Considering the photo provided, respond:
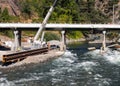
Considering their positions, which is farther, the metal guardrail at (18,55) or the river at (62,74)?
the metal guardrail at (18,55)

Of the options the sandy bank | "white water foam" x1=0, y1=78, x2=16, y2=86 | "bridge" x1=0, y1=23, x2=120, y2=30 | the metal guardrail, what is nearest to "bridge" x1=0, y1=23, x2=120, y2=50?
"bridge" x1=0, y1=23, x2=120, y2=30

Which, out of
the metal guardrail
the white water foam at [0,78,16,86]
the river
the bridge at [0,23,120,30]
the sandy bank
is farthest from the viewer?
the bridge at [0,23,120,30]

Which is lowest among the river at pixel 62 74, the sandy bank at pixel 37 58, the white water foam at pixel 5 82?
the sandy bank at pixel 37 58

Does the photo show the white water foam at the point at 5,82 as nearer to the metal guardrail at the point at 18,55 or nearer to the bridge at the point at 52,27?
the metal guardrail at the point at 18,55

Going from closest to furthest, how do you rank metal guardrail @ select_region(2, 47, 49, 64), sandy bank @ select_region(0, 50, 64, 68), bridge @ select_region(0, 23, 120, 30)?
metal guardrail @ select_region(2, 47, 49, 64), sandy bank @ select_region(0, 50, 64, 68), bridge @ select_region(0, 23, 120, 30)

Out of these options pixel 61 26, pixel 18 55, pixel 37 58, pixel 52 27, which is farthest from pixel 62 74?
pixel 52 27

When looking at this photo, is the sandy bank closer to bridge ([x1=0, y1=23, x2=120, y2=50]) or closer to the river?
the river

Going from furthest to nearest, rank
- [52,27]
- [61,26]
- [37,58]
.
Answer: [52,27] → [61,26] → [37,58]

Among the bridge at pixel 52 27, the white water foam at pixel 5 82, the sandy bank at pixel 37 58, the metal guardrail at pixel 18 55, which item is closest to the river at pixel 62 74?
the white water foam at pixel 5 82

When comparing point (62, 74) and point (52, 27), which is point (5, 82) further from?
point (52, 27)

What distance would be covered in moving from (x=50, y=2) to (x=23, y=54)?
93.2 metres

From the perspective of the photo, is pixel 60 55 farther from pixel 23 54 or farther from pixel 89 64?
pixel 89 64

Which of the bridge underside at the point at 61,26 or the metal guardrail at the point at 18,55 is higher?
the bridge underside at the point at 61,26

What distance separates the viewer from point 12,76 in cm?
6184
